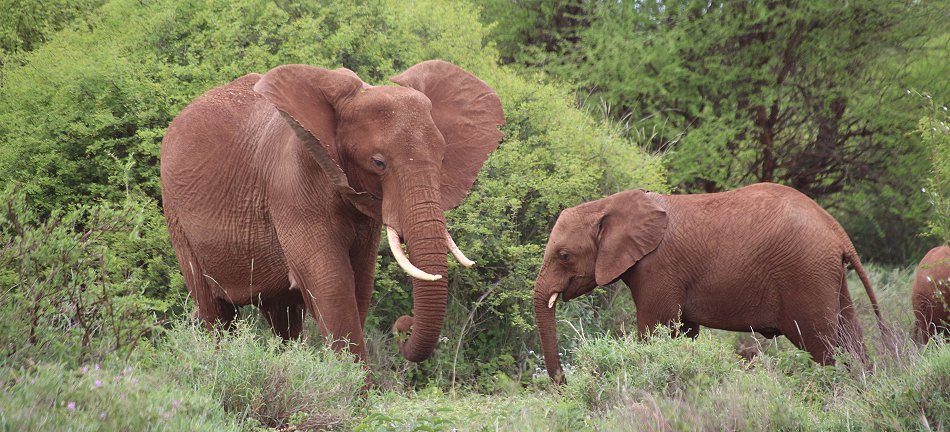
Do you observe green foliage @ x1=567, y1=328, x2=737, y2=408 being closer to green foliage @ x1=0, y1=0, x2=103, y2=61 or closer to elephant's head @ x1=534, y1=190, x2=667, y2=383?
elephant's head @ x1=534, y1=190, x2=667, y2=383

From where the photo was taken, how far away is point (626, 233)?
910 cm

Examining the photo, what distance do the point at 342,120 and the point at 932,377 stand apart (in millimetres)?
3742

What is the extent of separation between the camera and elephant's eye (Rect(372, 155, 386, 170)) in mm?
6852

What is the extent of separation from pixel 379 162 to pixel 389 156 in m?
0.09

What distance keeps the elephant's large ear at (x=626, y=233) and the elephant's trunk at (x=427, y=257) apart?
8.38 ft

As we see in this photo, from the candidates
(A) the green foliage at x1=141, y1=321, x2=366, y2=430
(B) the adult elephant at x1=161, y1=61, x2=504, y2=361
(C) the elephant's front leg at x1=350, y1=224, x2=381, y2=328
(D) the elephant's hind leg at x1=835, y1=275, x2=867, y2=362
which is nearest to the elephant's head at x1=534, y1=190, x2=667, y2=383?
(D) the elephant's hind leg at x1=835, y1=275, x2=867, y2=362

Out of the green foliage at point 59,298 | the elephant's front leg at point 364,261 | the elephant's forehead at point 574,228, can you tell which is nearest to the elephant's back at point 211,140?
the elephant's front leg at point 364,261

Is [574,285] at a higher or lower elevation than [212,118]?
lower

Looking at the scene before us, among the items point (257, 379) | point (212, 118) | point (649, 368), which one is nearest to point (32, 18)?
point (212, 118)

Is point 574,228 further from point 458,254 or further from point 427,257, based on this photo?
point 427,257

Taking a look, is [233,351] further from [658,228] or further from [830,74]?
[830,74]

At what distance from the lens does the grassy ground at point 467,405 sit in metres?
4.58

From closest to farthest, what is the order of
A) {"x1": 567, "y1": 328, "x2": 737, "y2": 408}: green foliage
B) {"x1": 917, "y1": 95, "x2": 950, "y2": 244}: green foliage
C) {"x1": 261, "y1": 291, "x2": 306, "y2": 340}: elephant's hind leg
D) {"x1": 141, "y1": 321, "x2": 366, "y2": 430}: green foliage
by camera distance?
{"x1": 141, "y1": 321, "x2": 366, "y2": 430}: green foliage → {"x1": 567, "y1": 328, "x2": 737, "y2": 408}: green foliage → {"x1": 917, "y1": 95, "x2": 950, "y2": 244}: green foliage → {"x1": 261, "y1": 291, "x2": 306, "y2": 340}: elephant's hind leg

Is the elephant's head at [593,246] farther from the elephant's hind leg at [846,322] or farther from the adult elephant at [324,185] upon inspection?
the adult elephant at [324,185]
